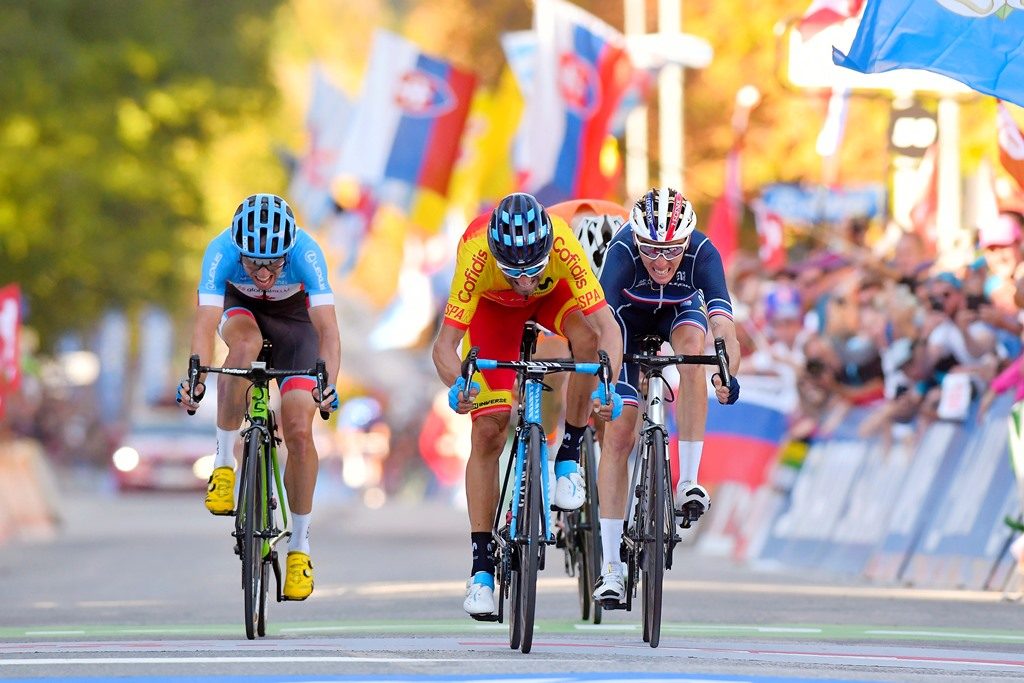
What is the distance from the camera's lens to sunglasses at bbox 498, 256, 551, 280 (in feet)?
36.9

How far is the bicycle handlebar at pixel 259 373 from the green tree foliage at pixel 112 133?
26.6 meters

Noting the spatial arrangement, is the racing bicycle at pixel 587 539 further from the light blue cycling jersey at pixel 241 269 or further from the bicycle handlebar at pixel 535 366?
the bicycle handlebar at pixel 535 366

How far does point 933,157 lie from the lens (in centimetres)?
2484

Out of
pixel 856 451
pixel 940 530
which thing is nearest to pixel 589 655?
pixel 940 530

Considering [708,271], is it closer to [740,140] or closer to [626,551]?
[626,551]

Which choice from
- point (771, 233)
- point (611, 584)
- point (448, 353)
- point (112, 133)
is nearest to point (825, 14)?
point (771, 233)

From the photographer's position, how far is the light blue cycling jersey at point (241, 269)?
41.6 feet

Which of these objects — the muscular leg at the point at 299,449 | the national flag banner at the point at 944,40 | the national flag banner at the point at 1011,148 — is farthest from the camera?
the national flag banner at the point at 1011,148

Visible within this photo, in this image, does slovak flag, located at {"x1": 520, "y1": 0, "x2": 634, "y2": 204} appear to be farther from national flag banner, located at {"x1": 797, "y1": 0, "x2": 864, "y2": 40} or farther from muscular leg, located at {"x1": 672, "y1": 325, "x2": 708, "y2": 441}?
muscular leg, located at {"x1": 672, "y1": 325, "x2": 708, "y2": 441}

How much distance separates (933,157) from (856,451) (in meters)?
5.56

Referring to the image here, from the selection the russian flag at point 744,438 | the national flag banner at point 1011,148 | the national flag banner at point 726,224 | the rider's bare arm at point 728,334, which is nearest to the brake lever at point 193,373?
the rider's bare arm at point 728,334

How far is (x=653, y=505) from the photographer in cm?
1179

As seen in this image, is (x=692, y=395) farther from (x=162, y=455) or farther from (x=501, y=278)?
(x=162, y=455)

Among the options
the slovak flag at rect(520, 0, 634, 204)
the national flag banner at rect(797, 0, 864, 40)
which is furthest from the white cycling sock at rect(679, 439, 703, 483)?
the slovak flag at rect(520, 0, 634, 204)
